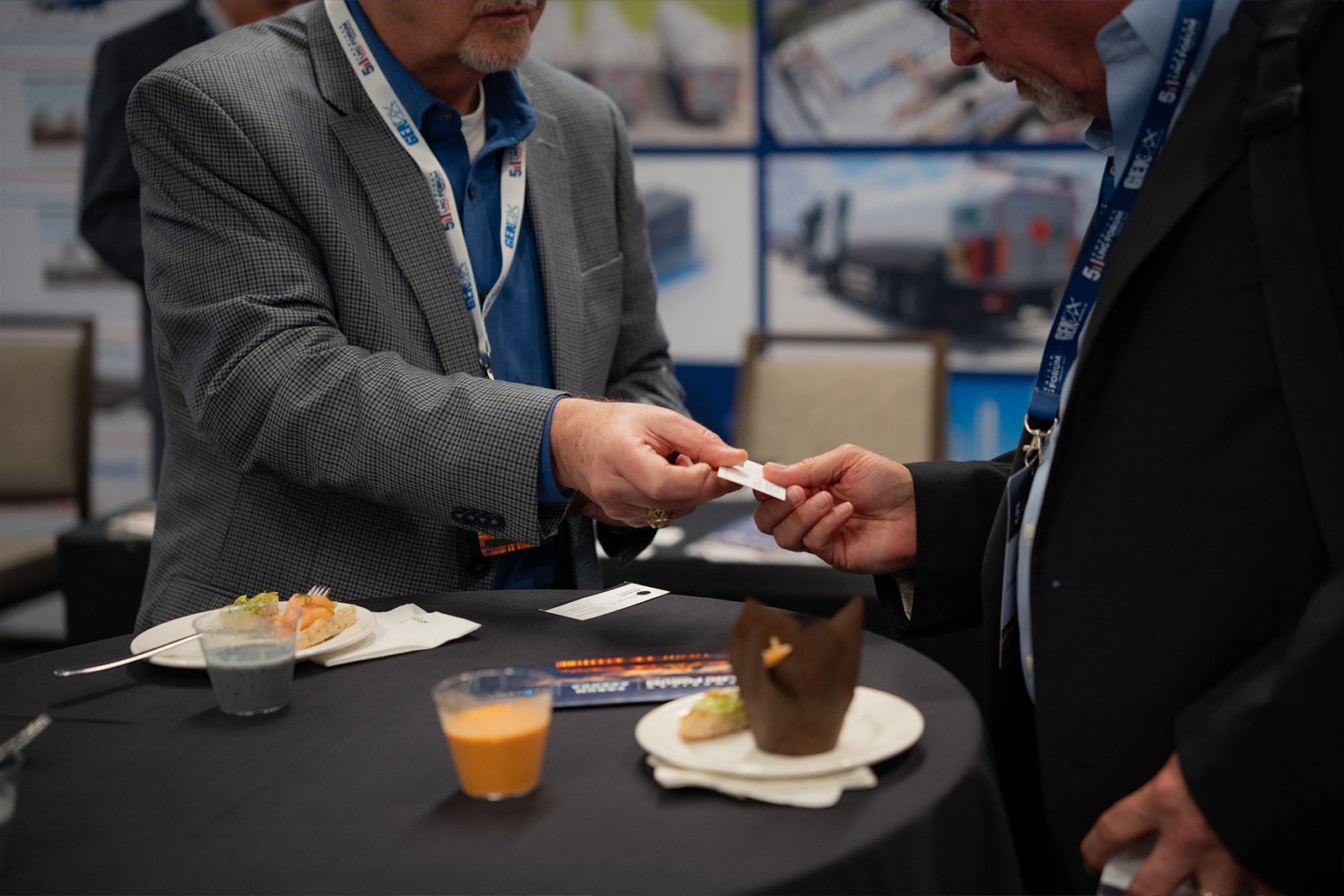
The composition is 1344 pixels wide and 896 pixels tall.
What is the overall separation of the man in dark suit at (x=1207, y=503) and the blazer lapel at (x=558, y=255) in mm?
850

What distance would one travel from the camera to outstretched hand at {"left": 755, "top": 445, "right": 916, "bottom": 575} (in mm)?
1726

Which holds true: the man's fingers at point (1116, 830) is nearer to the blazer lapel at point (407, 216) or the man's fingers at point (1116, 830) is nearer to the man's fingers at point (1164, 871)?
the man's fingers at point (1164, 871)

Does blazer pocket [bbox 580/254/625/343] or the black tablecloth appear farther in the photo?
blazer pocket [bbox 580/254/625/343]

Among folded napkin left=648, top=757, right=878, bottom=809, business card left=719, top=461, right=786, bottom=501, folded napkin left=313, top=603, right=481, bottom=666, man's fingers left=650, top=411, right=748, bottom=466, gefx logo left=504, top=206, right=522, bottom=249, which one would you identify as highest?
gefx logo left=504, top=206, right=522, bottom=249

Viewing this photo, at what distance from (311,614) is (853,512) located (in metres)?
0.75

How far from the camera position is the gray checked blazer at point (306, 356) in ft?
5.30

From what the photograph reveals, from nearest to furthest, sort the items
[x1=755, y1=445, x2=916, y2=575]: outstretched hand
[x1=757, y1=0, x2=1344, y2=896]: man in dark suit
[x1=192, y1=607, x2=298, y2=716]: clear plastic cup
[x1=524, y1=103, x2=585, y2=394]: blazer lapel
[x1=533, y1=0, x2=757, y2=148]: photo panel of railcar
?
[x1=757, y1=0, x2=1344, y2=896]: man in dark suit, [x1=192, y1=607, x2=298, y2=716]: clear plastic cup, [x1=755, y1=445, x2=916, y2=575]: outstretched hand, [x1=524, y1=103, x2=585, y2=394]: blazer lapel, [x1=533, y1=0, x2=757, y2=148]: photo panel of railcar

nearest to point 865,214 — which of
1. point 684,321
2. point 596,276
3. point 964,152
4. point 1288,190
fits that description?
point 964,152

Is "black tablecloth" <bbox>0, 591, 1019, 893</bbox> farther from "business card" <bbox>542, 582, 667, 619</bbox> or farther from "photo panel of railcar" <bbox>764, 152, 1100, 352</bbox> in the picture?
"photo panel of railcar" <bbox>764, 152, 1100, 352</bbox>

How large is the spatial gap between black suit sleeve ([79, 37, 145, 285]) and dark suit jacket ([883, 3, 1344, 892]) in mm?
2982

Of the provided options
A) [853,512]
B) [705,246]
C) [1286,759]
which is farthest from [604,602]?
[705,246]

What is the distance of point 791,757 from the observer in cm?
107

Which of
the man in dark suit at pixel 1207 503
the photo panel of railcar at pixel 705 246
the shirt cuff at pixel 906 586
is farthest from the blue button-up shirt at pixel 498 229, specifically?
the photo panel of railcar at pixel 705 246

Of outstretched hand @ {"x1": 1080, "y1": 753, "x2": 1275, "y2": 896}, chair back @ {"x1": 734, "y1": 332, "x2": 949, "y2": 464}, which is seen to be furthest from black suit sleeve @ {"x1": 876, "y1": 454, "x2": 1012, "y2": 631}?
chair back @ {"x1": 734, "y1": 332, "x2": 949, "y2": 464}
